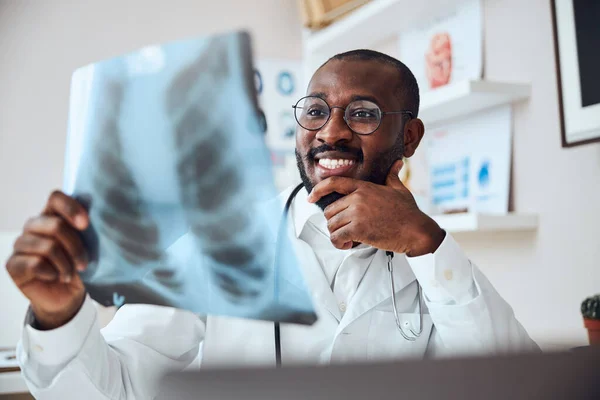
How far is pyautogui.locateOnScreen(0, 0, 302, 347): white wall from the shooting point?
1710mm

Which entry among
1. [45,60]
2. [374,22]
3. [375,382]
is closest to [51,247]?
[375,382]

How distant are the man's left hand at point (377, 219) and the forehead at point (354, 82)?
5.2 inches

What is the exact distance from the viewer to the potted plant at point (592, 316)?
87cm

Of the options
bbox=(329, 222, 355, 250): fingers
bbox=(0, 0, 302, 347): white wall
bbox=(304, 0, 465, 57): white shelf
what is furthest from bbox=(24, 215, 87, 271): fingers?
bbox=(0, 0, 302, 347): white wall

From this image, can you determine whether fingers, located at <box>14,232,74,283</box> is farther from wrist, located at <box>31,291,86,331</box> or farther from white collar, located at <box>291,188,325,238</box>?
white collar, located at <box>291,188,325,238</box>

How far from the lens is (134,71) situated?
0.45 metres

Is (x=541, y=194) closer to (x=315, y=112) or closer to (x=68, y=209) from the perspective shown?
(x=315, y=112)

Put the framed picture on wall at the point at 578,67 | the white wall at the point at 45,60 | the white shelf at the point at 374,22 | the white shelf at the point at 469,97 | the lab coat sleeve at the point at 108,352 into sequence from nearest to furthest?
the lab coat sleeve at the point at 108,352 → the framed picture on wall at the point at 578,67 → the white shelf at the point at 469,97 → the white shelf at the point at 374,22 → the white wall at the point at 45,60

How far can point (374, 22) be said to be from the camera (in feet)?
4.40

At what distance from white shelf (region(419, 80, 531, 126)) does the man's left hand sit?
1.61 feet

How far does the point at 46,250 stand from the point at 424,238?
0.40 metres

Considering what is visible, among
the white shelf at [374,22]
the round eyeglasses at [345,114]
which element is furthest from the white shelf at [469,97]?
the round eyeglasses at [345,114]

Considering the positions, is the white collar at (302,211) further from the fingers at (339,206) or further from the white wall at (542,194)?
the white wall at (542,194)

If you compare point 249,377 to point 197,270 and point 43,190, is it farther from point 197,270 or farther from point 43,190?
point 43,190
